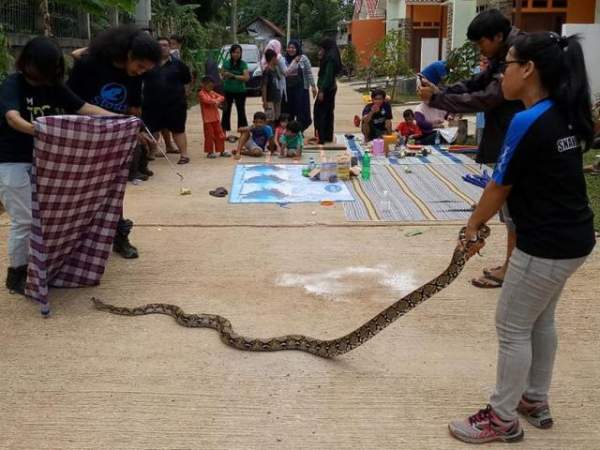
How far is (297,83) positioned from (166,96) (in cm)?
360

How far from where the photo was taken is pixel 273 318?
4.89 meters

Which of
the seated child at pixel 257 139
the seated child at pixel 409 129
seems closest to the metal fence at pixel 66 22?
the seated child at pixel 257 139

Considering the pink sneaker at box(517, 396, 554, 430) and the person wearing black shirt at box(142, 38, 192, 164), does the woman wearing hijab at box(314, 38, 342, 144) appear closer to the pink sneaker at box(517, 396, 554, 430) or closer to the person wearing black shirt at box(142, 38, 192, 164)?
the person wearing black shirt at box(142, 38, 192, 164)

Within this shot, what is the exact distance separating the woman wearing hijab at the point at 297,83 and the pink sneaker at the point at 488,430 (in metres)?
10.7

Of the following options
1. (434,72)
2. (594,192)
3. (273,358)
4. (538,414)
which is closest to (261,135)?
(594,192)

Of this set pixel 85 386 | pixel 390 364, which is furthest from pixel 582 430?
pixel 85 386

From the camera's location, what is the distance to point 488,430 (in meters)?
3.30

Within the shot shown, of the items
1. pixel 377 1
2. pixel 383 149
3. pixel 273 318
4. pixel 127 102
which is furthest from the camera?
pixel 377 1

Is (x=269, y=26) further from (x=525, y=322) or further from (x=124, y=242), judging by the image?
(x=525, y=322)

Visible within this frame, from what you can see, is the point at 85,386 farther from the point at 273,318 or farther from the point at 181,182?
the point at 181,182

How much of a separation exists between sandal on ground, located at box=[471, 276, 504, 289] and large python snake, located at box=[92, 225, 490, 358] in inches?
61.1

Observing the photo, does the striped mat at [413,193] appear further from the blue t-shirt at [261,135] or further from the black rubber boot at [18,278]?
the black rubber boot at [18,278]

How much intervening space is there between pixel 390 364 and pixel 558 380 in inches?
37.9

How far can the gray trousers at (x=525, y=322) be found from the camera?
301cm
